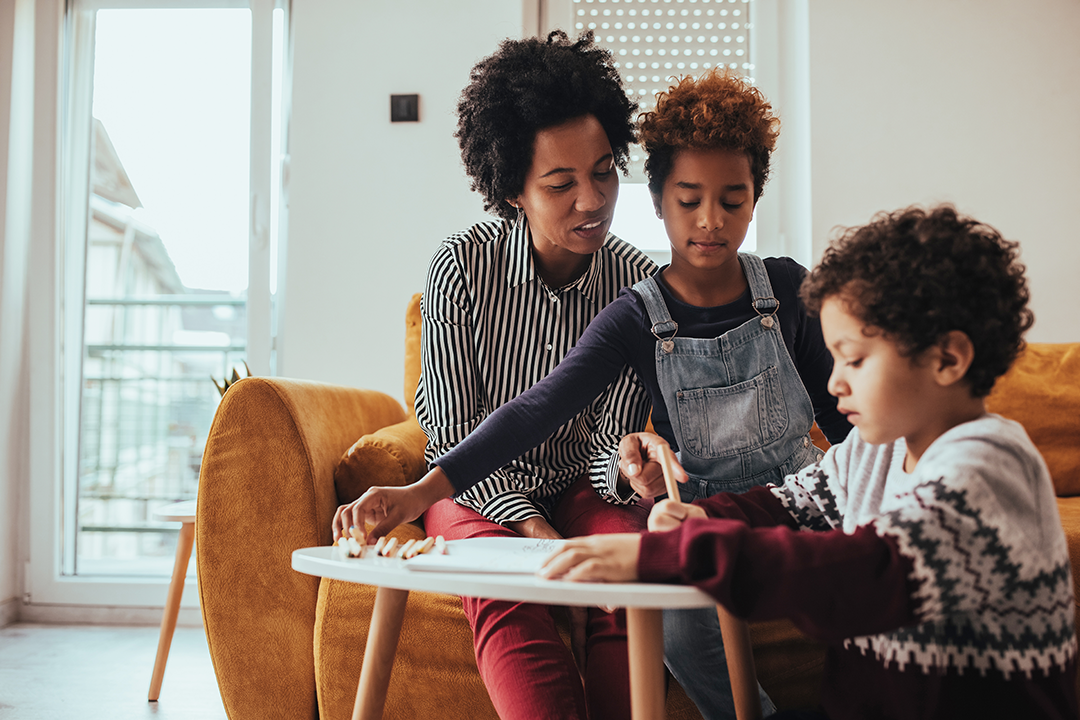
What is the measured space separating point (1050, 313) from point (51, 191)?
3.03 metres

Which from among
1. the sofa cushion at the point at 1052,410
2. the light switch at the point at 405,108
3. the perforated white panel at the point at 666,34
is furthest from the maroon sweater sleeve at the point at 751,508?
the light switch at the point at 405,108

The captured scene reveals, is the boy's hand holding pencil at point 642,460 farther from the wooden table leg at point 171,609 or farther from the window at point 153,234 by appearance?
the window at point 153,234

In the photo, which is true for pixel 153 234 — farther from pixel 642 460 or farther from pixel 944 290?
pixel 944 290

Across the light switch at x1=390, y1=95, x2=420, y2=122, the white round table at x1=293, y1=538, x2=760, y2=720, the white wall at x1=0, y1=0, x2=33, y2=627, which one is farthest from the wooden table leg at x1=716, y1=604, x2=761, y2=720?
the white wall at x1=0, y1=0, x2=33, y2=627

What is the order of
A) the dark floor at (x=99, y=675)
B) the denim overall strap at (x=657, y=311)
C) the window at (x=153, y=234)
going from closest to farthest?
the denim overall strap at (x=657, y=311)
the dark floor at (x=99, y=675)
the window at (x=153, y=234)

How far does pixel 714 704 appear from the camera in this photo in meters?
0.93

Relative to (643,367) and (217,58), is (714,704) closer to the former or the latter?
(643,367)

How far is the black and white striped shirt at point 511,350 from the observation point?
1.20m

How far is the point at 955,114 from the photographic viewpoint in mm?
2154

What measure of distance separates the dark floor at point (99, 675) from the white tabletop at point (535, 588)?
119 cm

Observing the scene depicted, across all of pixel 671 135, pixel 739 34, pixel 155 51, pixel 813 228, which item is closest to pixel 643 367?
pixel 671 135

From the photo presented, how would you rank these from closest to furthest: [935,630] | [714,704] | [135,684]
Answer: [935,630] → [714,704] → [135,684]

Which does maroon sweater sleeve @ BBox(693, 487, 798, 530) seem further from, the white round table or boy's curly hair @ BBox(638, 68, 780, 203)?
boy's curly hair @ BBox(638, 68, 780, 203)

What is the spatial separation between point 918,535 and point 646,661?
9.2 inches
